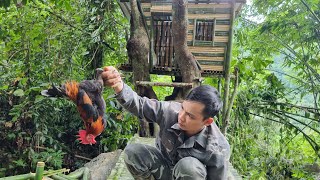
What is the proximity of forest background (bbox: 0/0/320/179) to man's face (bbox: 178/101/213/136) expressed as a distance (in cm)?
216

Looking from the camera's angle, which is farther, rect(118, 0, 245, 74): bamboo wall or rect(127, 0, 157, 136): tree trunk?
rect(118, 0, 245, 74): bamboo wall

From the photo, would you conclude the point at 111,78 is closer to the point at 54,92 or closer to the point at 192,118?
the point at 54,92

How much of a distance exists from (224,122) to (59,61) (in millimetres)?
2313

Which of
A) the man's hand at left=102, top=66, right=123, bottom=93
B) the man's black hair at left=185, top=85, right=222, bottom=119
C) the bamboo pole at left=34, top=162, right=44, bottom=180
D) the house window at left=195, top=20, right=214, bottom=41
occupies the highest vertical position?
the house window at left=195, top=20, right=214, bottom=41

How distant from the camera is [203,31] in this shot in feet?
13.3

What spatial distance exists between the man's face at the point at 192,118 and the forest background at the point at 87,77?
7.09ft

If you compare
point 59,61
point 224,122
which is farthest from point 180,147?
point 59,61

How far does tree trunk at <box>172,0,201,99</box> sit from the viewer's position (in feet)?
10.4

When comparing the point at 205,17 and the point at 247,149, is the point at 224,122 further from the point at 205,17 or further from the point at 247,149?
the point at 247,149

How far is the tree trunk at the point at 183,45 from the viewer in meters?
3.18

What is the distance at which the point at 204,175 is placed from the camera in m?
1.93

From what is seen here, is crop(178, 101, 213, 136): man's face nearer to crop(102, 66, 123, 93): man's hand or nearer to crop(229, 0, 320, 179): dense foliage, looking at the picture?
crop(102, 66, 123, 93): man's hand

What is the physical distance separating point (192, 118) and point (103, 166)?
2703mm

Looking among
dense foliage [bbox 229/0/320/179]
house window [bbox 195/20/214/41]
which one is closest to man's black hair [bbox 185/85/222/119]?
house window [bbox 195/20/214/41]
